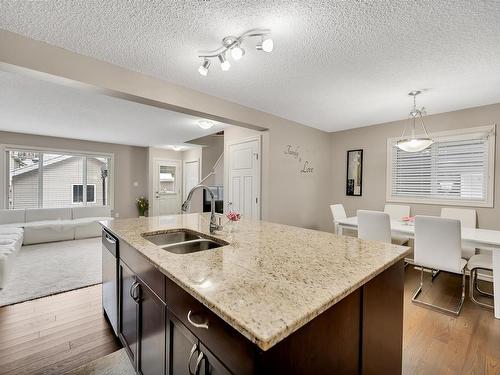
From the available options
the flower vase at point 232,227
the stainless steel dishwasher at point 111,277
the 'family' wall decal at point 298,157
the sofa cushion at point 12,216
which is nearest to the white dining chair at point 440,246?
the flower vase at point 232,227

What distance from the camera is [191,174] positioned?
7402 millimetres

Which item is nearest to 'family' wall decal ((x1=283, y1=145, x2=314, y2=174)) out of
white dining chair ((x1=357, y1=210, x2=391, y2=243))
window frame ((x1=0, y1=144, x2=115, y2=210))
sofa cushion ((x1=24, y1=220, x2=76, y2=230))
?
white dining chair ((x1=357, y1=210, x2=391, y2=243))

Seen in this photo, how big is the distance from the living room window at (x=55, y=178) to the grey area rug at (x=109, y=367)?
5518mm

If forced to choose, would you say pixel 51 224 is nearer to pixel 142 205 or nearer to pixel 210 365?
pixel 142 205

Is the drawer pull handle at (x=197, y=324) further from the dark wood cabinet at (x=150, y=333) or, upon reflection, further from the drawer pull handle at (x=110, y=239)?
the drawer pull handle at (x=110, y=239)

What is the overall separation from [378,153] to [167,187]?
5.98 metres

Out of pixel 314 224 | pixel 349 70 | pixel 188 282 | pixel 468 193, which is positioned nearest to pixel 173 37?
pixel 349 70

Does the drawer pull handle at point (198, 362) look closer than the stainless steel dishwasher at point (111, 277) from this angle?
Yes

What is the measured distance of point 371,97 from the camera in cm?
304

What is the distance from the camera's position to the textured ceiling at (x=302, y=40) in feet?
5.08

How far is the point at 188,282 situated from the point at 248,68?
2095 millimetres

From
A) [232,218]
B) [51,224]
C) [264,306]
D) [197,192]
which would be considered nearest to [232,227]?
[232,218]

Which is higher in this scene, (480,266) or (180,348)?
(180,348)

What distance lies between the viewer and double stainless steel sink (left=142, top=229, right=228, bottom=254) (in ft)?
5.68
